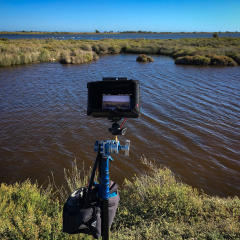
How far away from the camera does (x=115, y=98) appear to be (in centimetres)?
182

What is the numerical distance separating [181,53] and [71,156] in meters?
22.1

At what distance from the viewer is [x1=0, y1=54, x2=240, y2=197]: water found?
17.0 feet

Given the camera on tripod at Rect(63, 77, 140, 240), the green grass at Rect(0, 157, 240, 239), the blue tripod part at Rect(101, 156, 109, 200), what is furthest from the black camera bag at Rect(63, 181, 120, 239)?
the green grass at Rect(0, 157, 240, 239)

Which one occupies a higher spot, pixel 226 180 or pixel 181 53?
pixel 181 53

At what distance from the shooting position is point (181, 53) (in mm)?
23969

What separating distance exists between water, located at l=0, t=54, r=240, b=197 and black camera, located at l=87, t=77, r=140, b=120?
3.41 metres

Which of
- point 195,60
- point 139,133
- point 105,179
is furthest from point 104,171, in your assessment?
point 195,60

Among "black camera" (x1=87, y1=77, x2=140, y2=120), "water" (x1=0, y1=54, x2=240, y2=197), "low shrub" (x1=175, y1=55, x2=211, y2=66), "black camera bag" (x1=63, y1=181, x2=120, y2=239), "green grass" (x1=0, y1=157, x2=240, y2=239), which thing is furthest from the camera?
"low shrub" (x1=175, y1=55, x2=211, y2=66)

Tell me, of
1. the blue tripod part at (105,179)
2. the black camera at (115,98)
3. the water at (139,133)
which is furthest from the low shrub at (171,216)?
the black camera at (115,98)

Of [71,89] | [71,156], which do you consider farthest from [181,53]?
[71,156]

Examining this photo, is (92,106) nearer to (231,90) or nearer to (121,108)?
(121,108)

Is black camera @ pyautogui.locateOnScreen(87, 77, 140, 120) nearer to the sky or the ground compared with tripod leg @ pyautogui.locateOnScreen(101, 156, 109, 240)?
nearer to the sky

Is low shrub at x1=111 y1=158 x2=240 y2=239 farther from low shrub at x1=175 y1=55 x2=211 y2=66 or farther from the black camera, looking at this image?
low shrub at x1=175 y1=55 x2=211 y2=66

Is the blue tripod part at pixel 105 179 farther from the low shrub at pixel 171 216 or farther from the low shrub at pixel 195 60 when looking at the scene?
the low shrub at pixel 195 60
